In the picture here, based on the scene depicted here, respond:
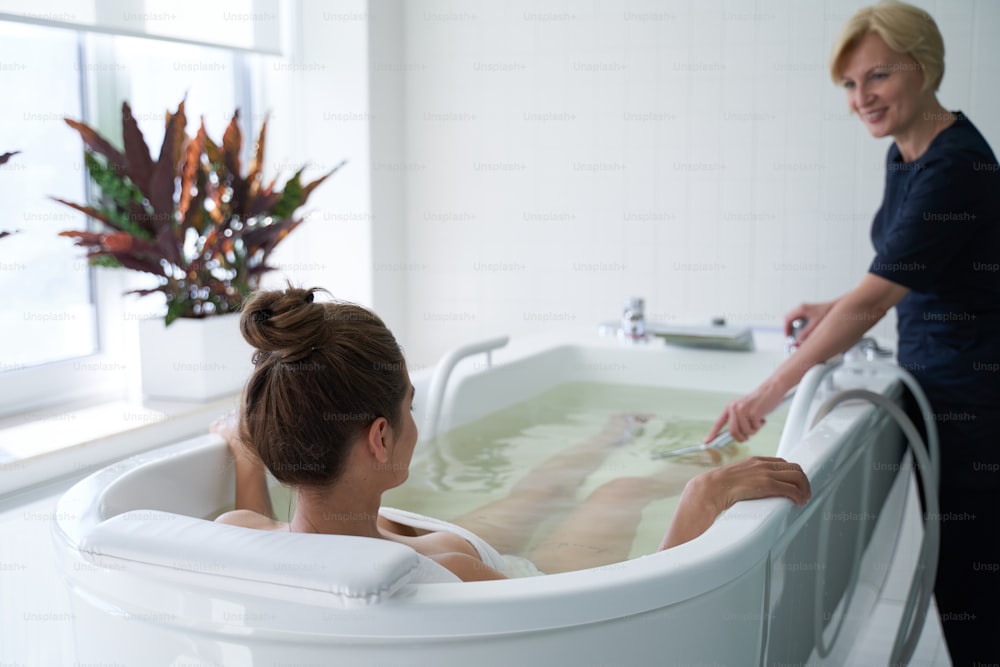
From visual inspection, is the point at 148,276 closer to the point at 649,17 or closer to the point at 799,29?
the point at 649,17

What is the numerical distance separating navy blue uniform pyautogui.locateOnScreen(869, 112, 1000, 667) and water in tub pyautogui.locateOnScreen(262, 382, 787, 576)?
1.45 ft

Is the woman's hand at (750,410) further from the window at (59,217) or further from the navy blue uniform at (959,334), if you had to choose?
the window at (59,217)

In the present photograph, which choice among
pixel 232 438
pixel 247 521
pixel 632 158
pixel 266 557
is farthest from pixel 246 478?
pixel 632 158

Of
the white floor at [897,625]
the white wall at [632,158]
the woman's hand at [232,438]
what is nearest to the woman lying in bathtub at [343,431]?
the woman's hand at [232,438]

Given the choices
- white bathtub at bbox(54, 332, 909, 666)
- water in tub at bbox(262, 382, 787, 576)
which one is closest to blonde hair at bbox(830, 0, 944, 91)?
water in tub at bbox(262, 382, 787, 576)

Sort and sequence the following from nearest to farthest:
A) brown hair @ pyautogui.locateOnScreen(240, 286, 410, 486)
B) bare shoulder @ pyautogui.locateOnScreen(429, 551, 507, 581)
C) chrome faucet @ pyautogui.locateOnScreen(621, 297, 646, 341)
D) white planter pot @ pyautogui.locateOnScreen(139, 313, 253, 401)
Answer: brown hair @ pyautogui.locateOnScreen(240, 286, 410, 486) → bare shoulder @ pyautogui.locateOnScreen(429, 551, 507, 581) → white planter pot @ pyautogui.locateOnScreen(139, 313, 253, 401) → chrome faucet @ pyautogui.locateOnScreen(621, 297, 646, 341)

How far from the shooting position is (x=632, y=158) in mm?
3670

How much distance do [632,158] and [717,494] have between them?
8.01ft

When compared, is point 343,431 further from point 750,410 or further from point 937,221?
point 937,221

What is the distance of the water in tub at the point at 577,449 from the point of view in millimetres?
2035

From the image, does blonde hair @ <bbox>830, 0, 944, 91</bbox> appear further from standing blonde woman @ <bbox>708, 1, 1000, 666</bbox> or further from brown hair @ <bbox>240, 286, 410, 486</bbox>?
brown hair @ <bbox>240, 286, 410, 486</bbox>

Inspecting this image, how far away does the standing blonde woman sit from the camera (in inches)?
76.9

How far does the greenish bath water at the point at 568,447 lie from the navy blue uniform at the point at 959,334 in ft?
1.51

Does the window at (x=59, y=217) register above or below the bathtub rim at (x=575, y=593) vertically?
above
